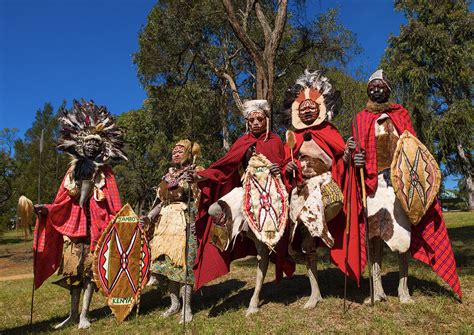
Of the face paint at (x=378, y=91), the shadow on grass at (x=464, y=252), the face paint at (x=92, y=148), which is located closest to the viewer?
the face paint at (x=378, y=91)

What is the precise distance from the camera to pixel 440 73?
62.6 ft

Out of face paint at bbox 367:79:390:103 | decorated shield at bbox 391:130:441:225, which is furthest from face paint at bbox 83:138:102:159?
decorated shield at bbox 391:130:441:225

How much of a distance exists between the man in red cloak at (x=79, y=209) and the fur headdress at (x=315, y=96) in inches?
108

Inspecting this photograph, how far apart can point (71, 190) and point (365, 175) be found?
13.4 ft

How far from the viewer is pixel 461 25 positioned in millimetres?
20453

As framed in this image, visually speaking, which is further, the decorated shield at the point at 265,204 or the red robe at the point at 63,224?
the red robe at the point at 63,224

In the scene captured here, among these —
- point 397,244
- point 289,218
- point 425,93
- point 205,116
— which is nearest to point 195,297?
point 289,218

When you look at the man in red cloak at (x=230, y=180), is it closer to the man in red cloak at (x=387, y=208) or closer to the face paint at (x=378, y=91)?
the man in red cloak at (x=387, y=208)

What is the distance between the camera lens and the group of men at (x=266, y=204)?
488 cm

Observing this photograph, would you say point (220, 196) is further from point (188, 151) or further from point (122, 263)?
point (122, 263)

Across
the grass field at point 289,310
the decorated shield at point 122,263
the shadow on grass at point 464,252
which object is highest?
the decorated shield at point 122,263

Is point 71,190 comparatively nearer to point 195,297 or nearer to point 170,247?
point 170,247

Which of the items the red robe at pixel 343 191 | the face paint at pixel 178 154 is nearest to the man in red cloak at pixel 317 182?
the red robe at pixel 343 191

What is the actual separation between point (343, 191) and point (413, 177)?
2.99ft
